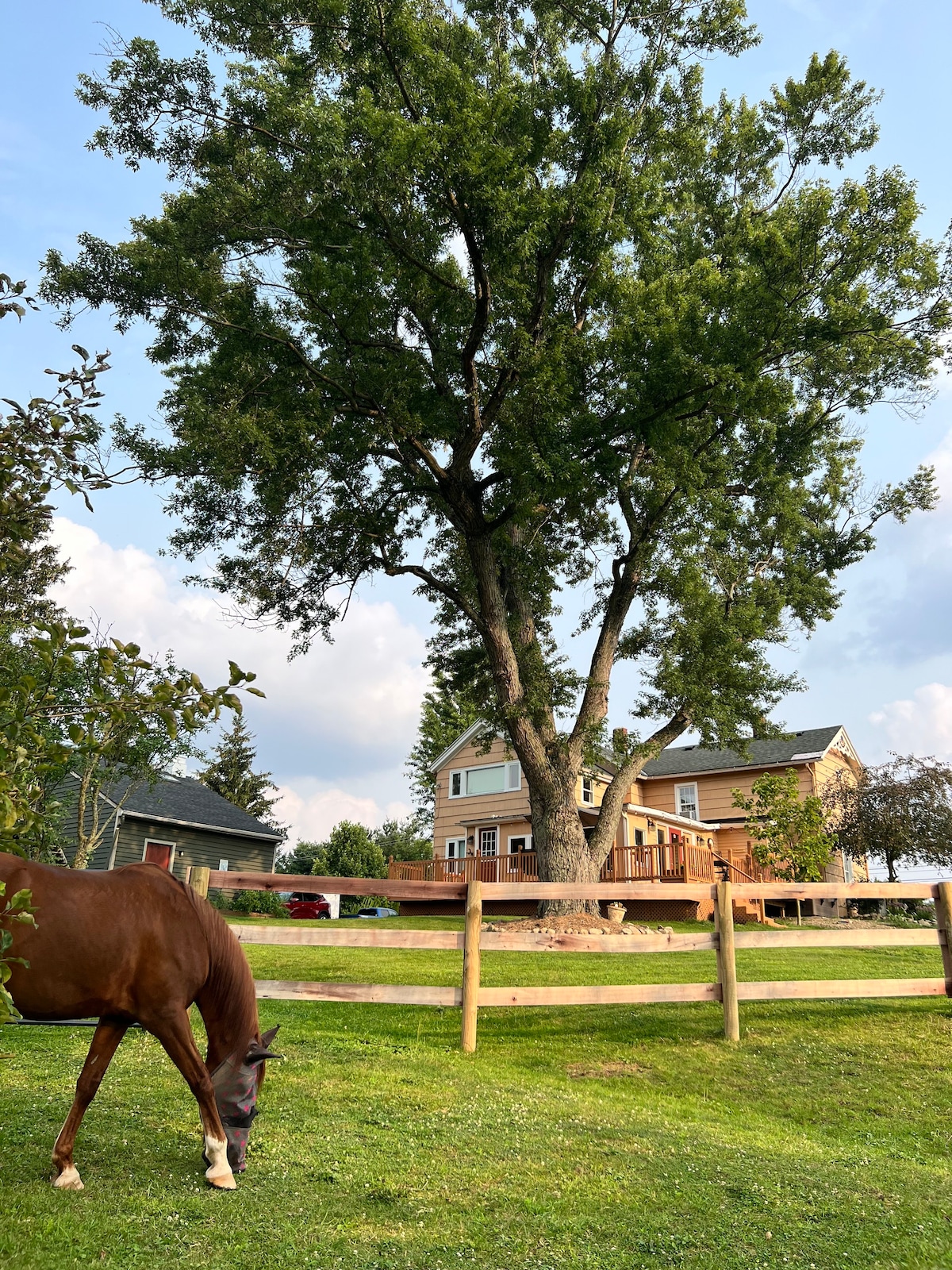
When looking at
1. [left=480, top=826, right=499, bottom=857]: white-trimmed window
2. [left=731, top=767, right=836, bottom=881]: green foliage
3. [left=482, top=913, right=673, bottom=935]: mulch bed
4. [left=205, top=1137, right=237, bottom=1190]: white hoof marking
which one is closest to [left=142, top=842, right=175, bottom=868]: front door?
[left=205, top=1137, right=237, bottom=1190]: white hoof marking

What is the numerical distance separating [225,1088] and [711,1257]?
2450 mm

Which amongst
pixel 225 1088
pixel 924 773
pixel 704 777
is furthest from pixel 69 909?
pixel 704 777

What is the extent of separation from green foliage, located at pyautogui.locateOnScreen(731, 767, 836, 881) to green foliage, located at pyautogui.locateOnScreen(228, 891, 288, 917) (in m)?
14.9

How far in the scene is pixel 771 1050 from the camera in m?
8.34

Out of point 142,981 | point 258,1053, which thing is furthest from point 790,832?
point 142,981

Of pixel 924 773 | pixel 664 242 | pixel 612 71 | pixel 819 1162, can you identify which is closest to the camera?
pixel 819 1162

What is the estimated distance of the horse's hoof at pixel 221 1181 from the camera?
14.6ft

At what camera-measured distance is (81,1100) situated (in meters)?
4.33

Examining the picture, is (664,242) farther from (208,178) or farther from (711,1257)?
(711,1257)

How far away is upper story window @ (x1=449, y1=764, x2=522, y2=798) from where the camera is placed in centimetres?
3297

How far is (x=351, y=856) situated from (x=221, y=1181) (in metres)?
38.6

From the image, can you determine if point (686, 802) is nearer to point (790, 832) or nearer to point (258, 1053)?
point (790, 832)

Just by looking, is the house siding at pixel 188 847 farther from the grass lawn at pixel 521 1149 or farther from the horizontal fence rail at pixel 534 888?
the grass lawn at pixel 521 1149

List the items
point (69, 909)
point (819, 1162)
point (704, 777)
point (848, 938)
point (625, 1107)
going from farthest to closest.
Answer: point (704, 777) → point (848, 938) → point (625, 1107) → point (819, 1162) → point (69, 909)
